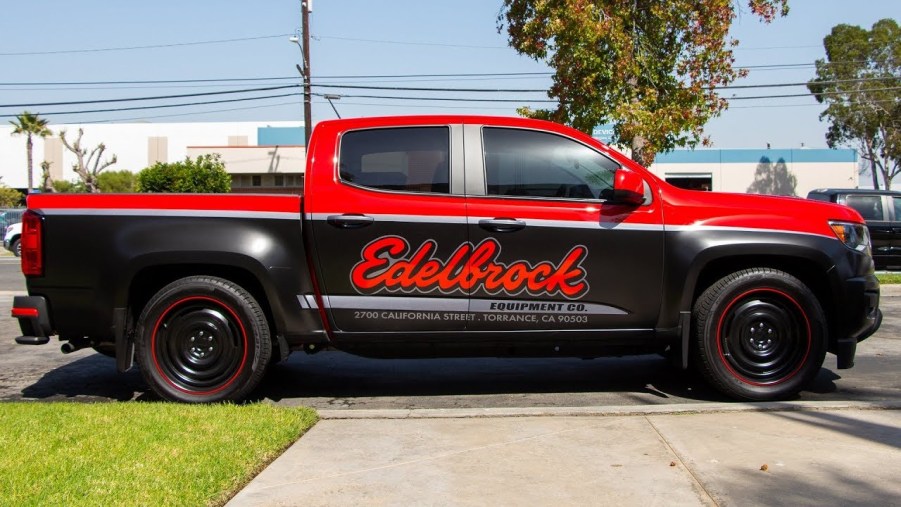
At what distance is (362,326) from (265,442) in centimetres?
123

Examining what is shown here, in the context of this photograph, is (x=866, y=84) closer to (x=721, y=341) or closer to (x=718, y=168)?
(x=718, y=168)

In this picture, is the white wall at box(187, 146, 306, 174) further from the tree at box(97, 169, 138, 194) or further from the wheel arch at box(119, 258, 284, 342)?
the wheel arch at box(119, 258, 284, 342)

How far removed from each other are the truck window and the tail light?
3.07m

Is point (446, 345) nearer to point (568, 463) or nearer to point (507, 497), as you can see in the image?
point (568, 463)

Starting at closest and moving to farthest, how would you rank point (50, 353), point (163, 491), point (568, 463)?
point (163, 491) → point (568, 463) → point (50, 353)

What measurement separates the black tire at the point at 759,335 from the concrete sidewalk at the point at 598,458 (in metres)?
0.30

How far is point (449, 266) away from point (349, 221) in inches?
29.2

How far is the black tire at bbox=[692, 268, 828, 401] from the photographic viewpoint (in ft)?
17.8

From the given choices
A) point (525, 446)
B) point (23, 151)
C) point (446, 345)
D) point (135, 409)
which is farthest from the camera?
point (23, 151)

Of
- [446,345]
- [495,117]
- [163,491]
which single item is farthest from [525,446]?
[495,117]

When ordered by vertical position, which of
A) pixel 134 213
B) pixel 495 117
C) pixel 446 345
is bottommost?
pixel 446 345

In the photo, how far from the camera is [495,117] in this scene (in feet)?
18.6

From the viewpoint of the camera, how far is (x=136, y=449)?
4191 millimetres

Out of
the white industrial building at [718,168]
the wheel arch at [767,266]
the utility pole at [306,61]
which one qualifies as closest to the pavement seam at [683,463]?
the wheel arch at [767,266]
